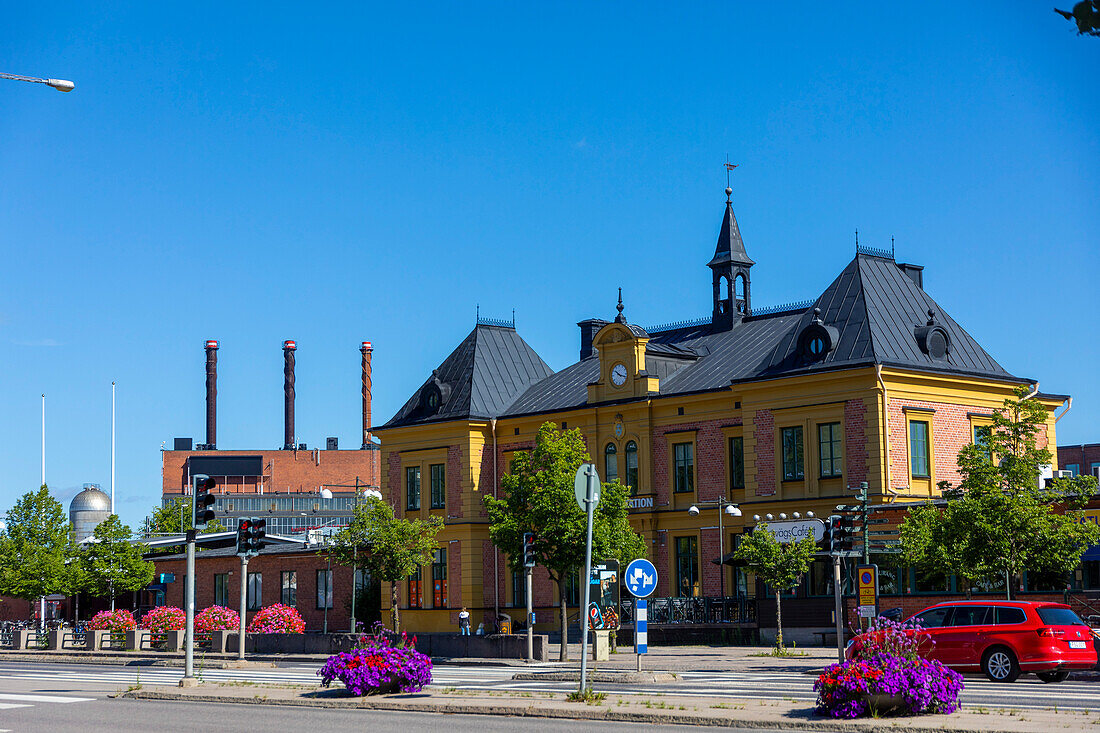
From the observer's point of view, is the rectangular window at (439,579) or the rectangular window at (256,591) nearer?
the rectangular window at (439,579)

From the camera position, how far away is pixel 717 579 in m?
49.9

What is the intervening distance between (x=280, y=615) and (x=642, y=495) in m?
15.4

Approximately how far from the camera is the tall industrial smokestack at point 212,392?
119 m

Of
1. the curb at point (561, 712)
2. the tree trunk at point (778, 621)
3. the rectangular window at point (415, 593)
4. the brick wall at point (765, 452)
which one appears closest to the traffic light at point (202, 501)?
the curb at point (561, 712)

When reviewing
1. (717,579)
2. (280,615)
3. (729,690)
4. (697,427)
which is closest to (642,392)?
(697,427)

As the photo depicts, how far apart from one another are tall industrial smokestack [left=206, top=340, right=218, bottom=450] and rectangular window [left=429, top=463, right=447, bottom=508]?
6254cm

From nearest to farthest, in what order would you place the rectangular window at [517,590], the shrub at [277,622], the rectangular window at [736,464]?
the shrub at [277,622], the rectangular window at [736,464], the rectangular window at [517,590]

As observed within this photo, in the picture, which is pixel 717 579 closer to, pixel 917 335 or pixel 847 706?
pixel 917 335

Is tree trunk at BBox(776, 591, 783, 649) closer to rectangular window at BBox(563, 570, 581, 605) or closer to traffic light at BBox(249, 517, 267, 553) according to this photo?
rectangular window at BBox(563, 570, 581, 605)

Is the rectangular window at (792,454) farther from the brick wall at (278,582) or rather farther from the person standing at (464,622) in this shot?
the brick wall at (278,582)

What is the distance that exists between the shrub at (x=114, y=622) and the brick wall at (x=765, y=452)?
76.2 feet

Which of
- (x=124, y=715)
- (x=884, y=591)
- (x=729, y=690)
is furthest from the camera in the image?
(x=884, y=591)

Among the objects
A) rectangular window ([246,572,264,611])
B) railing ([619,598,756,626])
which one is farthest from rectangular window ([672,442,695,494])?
rectangular window ([246,572,264,611])

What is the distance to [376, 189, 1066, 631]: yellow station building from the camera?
153 ft
